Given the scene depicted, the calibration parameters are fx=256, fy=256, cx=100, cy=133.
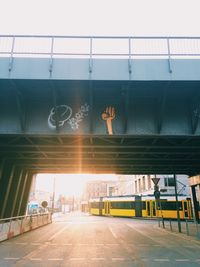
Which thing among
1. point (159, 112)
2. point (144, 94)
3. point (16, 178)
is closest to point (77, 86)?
point (144, 94)

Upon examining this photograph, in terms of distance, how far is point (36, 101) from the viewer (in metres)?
12.6

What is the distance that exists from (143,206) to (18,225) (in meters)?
23.7

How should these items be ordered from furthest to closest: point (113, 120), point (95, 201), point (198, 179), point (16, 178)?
point (95, 201) < point (198, 179) < point (16, 178) < point (113, 120)

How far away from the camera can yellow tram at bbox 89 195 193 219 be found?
34000 millimetres

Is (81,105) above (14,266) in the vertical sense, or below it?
above

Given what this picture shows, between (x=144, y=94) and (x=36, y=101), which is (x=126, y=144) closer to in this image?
(x=144, y=94)

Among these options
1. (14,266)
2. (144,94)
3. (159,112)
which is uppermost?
(144,94)

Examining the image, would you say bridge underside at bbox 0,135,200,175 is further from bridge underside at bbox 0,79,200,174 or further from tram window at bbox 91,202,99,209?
tram window at bbox 91,202,99,209

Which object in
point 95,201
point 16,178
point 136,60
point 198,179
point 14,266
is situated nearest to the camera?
point 14,266

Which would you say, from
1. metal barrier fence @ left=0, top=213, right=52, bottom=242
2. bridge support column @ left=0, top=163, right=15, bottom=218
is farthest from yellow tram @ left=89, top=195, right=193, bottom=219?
bridge support column @ left=0, top=163, right=15, bottom=218

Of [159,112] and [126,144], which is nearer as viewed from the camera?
[159,112]

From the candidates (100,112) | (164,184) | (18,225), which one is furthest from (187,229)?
(164,184)

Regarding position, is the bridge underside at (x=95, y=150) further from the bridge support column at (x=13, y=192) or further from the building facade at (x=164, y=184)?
the building facade at (x=164, y=184)

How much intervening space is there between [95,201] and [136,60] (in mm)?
41899
